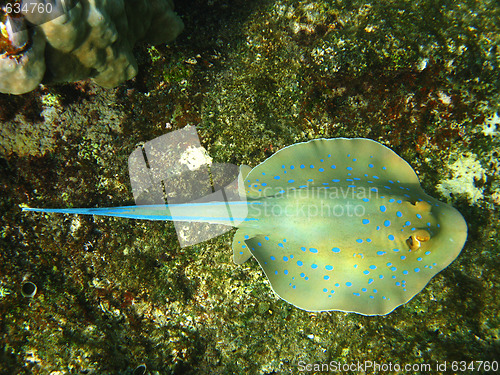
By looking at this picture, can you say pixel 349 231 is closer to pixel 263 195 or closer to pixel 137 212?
pixel 263 195

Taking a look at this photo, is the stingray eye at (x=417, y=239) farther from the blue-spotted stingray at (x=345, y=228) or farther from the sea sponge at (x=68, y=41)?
the sea sponge at (x=68, y=41)

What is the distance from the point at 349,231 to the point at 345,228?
0.07 metres

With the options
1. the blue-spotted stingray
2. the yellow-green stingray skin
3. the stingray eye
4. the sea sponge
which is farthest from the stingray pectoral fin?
the stingray eye

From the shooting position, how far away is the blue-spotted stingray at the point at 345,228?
359 cm

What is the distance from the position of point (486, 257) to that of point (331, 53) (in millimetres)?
3937

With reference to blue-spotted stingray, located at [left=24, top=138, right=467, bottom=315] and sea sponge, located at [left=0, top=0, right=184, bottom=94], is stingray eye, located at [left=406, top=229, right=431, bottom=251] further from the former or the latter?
sea sponge, located at [left=0, top=0, right=184, bottom=94]

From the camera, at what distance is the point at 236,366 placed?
4.46 metres

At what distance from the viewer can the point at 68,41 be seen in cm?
295

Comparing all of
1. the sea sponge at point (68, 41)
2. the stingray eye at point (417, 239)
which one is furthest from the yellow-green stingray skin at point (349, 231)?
the sea sponge at point (68, 41)

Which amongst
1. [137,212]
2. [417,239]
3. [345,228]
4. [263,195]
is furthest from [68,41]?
[417,239]

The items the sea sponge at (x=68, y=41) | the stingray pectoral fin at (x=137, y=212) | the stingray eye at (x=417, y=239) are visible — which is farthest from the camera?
the stingray pectoral fin at (x=137, y=212)

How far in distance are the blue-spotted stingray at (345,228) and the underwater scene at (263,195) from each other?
28 mm

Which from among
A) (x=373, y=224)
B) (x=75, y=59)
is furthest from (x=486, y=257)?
(x=75, y=59)

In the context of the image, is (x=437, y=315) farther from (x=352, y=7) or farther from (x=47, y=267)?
(x=47, y=267)
